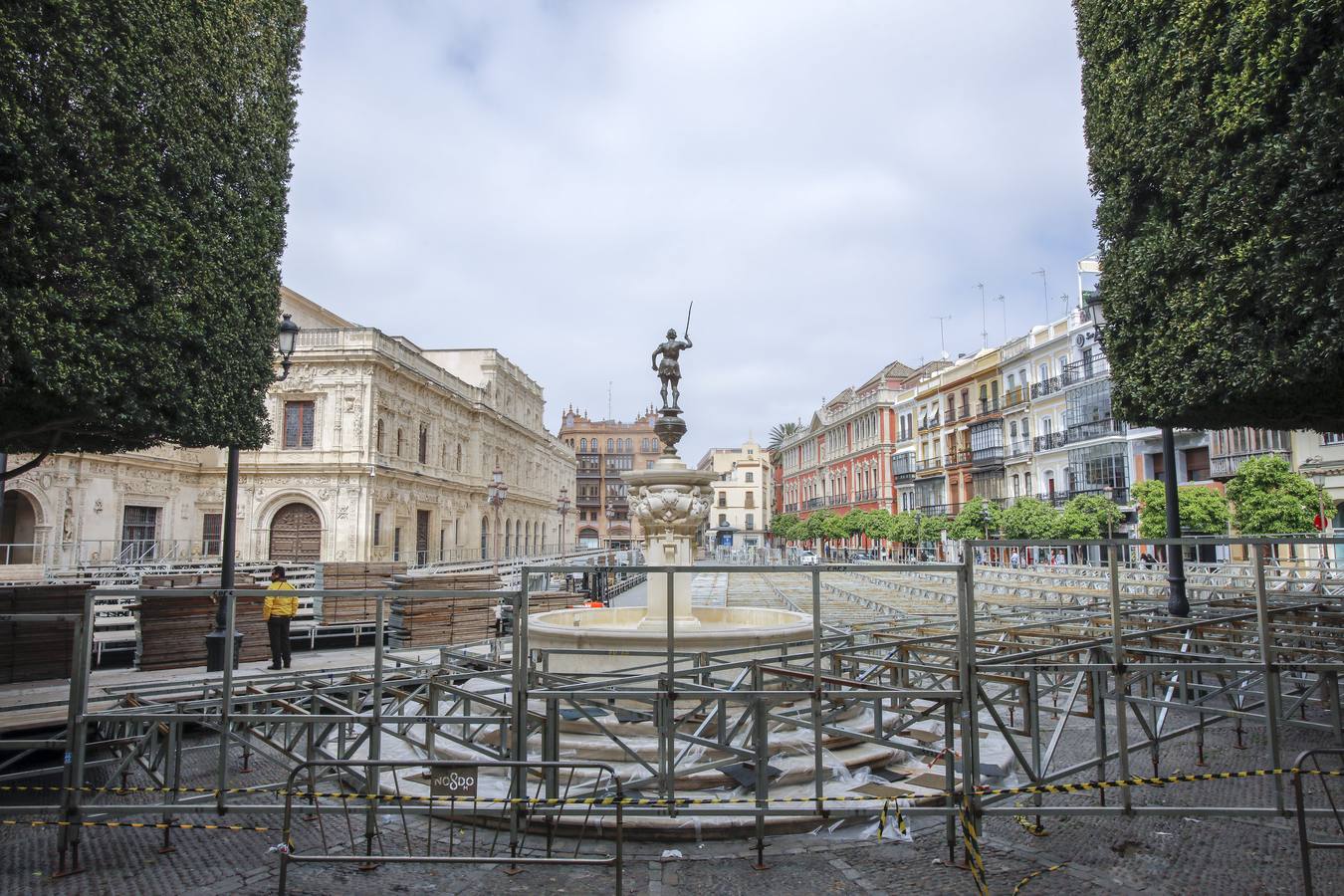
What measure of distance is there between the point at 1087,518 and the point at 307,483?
113 feet

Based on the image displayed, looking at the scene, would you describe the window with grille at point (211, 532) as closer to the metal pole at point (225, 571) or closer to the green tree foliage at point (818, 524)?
the metal pole at point (225, 571)

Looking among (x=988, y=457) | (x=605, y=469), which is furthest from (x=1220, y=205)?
(x=605, y=469)

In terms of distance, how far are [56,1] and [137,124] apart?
145cm

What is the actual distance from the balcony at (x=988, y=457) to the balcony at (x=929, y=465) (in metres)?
4.64

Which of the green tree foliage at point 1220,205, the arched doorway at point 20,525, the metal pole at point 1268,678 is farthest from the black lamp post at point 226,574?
the arched doorway at point 20,525

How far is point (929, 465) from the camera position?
59.2 meters

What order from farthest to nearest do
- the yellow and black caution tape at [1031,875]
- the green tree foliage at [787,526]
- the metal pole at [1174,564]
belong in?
the green tree foliage at [787,526]
the metal pole at [1174,564]
the yellow and black caution tape at [1031,875]

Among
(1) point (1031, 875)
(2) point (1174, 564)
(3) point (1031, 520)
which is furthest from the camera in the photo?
(3) point (1031, 520)

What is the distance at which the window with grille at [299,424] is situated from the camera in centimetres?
3675

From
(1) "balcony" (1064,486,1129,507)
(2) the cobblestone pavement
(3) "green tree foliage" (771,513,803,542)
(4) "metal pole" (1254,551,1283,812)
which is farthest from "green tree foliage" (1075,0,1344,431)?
(3) "green tree foliage" (771,513,803,542)

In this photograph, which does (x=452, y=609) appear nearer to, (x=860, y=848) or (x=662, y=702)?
(x=662, y=702)

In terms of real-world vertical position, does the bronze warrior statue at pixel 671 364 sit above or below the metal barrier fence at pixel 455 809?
above

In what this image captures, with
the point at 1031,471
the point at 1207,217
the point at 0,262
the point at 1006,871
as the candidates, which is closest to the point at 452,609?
the point at 0,262

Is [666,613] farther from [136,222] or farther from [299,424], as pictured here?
[299,424]
